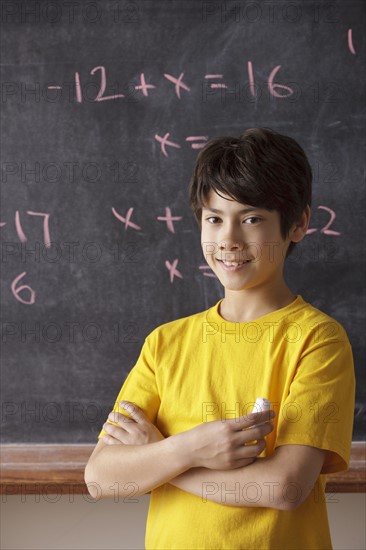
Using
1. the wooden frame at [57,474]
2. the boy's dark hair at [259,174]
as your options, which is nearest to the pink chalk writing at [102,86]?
the boy's dark hair at [259,174]

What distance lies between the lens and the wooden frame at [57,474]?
1.89 m

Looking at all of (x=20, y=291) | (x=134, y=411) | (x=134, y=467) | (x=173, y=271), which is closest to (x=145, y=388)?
(x=134, y=411)

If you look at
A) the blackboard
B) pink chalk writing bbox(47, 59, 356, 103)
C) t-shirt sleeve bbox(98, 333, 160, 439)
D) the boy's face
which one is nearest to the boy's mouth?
the boy's face

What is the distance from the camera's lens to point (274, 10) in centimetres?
199

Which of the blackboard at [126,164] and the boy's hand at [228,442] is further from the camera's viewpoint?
the blackboard at [126,164]

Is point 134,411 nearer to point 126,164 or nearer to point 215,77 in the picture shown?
point 126,164

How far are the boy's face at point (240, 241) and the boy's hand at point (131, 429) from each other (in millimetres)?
295

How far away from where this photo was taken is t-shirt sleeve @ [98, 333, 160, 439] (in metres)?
1.30

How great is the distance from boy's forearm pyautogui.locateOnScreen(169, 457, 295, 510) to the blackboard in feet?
2.82

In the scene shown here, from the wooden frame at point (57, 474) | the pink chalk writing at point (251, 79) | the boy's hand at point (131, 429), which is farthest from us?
the pink chalk writing at point (251, 79)

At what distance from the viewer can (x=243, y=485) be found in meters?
1.12

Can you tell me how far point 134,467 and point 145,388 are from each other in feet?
0.57

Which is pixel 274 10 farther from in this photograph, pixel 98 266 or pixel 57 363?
pixel 57 363

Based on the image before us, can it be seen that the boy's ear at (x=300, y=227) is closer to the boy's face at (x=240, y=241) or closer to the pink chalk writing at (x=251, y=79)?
the boy's face at (x=240, y=241)
